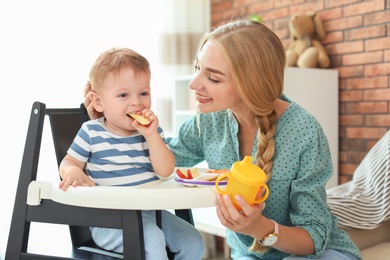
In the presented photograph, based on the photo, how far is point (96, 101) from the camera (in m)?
1.40

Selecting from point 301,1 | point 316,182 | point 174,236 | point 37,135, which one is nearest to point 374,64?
point 301,1

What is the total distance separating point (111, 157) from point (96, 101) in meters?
0.17

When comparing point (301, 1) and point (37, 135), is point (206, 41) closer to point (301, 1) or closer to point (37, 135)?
point (37, 135)

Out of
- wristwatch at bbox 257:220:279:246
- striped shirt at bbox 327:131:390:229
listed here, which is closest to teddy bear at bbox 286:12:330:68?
striped shirt at bbox 327:131:390:229

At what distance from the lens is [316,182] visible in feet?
4.92

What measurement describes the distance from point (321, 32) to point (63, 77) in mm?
1535

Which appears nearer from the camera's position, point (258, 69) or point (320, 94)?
point (258, 69)

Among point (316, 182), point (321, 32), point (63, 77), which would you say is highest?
point (321, 32)

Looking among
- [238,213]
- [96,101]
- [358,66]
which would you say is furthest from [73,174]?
[358,66]

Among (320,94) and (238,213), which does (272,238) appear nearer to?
(238,213)

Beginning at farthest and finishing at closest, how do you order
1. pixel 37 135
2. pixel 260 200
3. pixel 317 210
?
pixel 317 210
pixel 37 135
pixel 260 200

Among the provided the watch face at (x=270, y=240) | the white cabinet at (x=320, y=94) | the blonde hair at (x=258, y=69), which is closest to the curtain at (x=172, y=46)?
the white cabinet at (x=320, y=94)

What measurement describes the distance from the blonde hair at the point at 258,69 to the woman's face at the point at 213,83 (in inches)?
1.0

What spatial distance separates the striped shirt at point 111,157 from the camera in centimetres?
133
